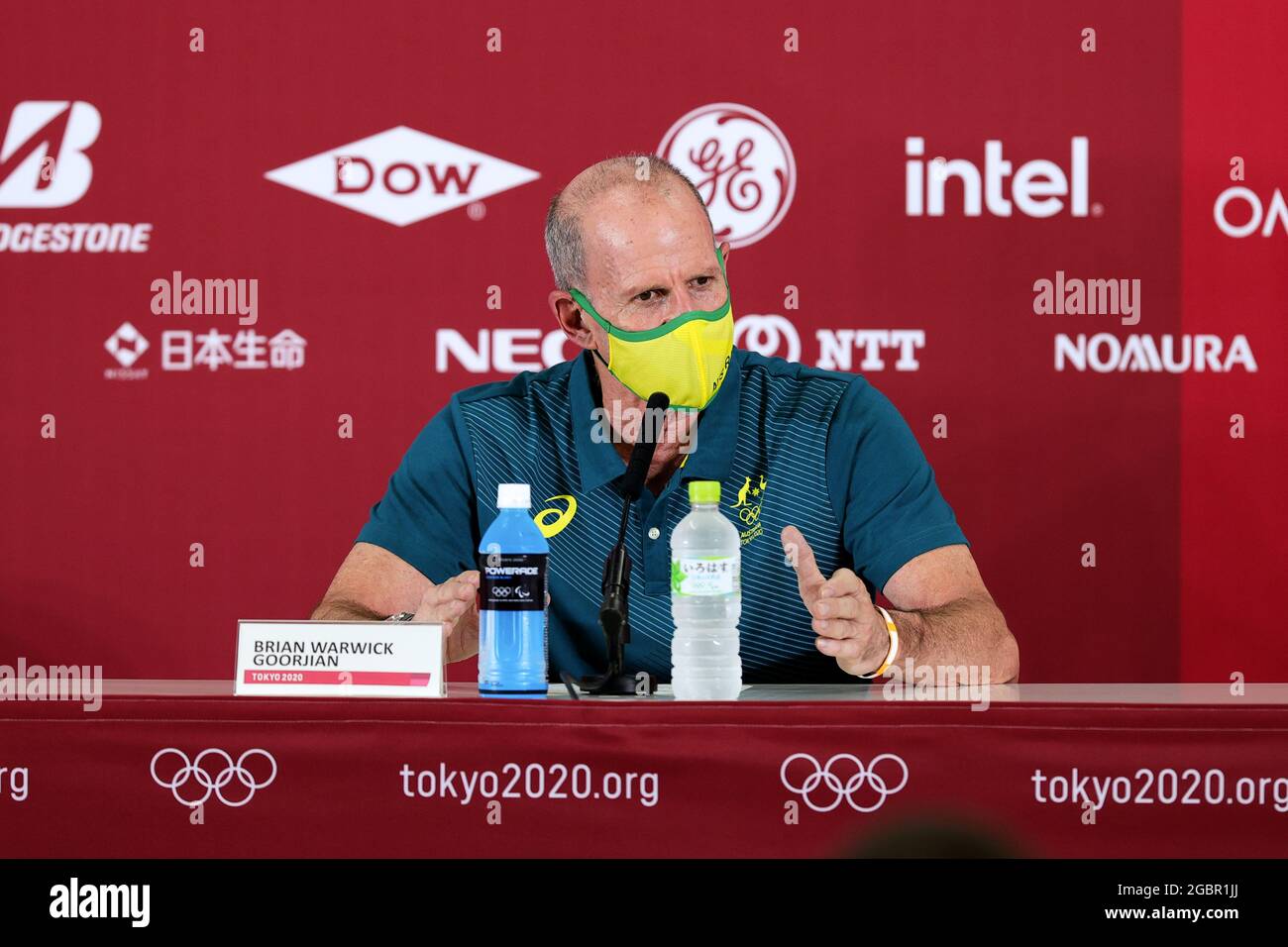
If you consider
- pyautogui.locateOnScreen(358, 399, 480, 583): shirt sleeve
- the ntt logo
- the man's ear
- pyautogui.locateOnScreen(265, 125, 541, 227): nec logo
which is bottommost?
pyautogui.locateOnScreen(358, 399, 480, 583): shirt sleeve

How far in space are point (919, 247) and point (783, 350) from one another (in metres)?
0.37

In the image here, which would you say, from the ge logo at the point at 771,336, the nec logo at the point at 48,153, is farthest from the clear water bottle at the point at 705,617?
the nec logo at the point at 48,153

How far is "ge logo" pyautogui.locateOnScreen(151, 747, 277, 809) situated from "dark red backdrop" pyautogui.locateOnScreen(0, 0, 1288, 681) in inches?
70.7

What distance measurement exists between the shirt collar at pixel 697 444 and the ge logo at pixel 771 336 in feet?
3.13

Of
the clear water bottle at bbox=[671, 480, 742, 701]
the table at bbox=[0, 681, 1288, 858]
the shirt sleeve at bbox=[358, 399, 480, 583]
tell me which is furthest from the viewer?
the shirt sleeve at bbox=[358, 399, 480, 583]

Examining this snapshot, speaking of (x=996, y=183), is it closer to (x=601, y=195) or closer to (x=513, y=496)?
(x=601, y=195)

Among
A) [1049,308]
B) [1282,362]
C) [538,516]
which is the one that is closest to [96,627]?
[538,516]

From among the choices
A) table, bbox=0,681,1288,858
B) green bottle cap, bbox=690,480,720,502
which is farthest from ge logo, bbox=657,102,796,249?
table, bbox=0,681,1288,858

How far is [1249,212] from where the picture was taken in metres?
3.03

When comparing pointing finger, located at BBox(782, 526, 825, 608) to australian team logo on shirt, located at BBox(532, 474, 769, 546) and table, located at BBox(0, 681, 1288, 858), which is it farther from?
australian team logo on shirt, located at BBox(532, 474, 769, 546)

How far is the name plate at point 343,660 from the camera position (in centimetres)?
143

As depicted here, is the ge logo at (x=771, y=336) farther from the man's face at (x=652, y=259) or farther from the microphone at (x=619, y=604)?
the microphone at (x=619, y=604)

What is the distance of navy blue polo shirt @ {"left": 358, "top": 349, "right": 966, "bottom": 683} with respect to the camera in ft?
6.48

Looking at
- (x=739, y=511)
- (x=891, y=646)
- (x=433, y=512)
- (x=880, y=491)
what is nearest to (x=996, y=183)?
(x=880, y=491)
